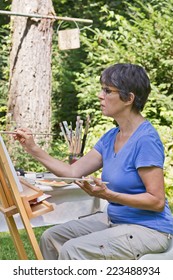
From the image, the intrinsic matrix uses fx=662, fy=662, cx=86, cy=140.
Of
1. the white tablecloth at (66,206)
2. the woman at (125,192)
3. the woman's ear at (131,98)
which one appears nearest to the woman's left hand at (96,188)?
the woman at (125,192)

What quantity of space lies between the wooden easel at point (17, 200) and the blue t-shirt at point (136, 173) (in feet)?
0.91

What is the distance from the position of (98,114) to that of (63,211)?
4102 mm

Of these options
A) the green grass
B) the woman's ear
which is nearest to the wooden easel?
the woman's ear

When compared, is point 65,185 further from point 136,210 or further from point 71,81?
point 71,81

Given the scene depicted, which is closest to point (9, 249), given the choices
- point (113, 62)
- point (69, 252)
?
point (69, 252)

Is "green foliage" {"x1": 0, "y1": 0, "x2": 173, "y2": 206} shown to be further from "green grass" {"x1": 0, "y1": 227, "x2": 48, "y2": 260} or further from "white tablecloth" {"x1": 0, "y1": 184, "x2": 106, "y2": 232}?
"white tablecloth" {"x1": 0, "y1": 184, "x2": 106, "y2": 232}

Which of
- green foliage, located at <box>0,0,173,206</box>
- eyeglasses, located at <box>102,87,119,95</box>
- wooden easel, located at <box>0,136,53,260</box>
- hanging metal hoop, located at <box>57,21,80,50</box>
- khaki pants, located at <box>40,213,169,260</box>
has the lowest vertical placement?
green foliage, located at <box>0,0,173,206</box>

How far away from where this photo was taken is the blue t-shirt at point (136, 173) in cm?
255

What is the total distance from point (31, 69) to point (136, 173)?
410 centimetres

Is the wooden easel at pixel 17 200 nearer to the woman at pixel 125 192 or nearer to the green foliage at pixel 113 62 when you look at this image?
the woman at pixel 125 192

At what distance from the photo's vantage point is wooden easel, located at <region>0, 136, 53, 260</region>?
2455 millimetres

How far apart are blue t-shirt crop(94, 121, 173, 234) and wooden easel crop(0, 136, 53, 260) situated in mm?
278

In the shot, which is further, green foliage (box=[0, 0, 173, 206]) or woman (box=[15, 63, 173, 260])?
green foliage (box=[0, 0, 173, 206])

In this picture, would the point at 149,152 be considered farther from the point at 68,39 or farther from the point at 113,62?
the point at 113,62
